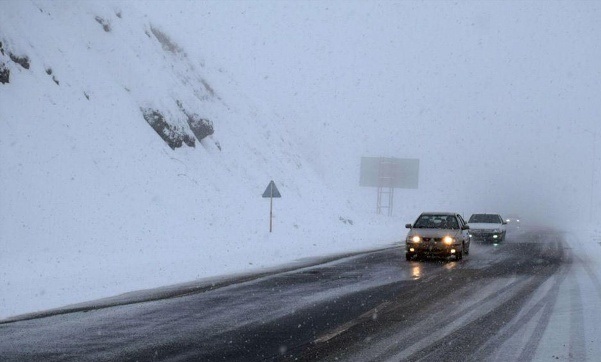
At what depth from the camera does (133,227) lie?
78.5 feet

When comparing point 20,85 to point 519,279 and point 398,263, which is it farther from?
point 519,279

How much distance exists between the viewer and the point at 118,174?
2725 cm

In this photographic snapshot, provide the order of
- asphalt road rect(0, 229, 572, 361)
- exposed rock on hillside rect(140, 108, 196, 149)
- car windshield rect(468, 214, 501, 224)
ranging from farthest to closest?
car windshield rect(468, 214, 501, 224) → exposed rock on hillside rect(140, 108, 196, 149) → asphalt road rect(0, 229, 572, 361)

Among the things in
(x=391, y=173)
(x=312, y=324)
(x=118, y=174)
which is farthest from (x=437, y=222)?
(x=391, y=173)

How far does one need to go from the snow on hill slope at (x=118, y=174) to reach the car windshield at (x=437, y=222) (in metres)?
4.14

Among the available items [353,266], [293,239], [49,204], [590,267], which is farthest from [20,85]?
[590,267]

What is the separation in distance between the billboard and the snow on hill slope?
113 feet

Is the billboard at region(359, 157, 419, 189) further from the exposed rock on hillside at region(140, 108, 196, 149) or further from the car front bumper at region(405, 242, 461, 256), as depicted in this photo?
the car front bumper at region(405, 242, 461, 256)

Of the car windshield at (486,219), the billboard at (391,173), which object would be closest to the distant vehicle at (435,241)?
the car windshield at (486,219)

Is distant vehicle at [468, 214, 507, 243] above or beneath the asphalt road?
above

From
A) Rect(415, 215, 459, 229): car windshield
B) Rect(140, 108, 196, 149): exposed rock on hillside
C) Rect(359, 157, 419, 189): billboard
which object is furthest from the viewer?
Rect(359, 157, 419, 189): billboard

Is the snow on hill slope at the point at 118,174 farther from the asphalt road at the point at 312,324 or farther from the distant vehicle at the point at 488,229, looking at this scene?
the distant vehicle at the point at 488,229

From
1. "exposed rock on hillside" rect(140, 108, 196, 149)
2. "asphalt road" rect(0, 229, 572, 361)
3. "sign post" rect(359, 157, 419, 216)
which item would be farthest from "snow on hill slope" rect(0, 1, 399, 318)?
"sign post" rect(359, 157, 419, 216)

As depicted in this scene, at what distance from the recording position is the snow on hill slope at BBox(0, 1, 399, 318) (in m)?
17.7
